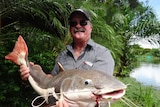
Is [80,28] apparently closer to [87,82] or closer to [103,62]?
[103,62]

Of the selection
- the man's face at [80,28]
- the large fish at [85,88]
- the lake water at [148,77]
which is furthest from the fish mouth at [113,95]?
the lake water at [148,77]

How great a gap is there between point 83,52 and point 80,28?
9.6 inches

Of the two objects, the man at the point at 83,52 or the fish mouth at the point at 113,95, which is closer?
the fish mouth at the point at 113,95

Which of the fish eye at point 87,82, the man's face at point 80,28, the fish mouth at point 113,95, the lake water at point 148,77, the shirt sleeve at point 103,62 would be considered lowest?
the lake water at point 148,77

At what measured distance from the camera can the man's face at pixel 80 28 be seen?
3.31m

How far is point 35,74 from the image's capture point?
3.44 m

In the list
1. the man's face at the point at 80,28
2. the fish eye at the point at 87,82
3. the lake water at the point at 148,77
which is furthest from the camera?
the lake water at the point at 148,77

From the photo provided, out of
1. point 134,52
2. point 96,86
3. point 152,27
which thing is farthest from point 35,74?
point 134,52

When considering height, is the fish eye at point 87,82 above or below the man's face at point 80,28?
below

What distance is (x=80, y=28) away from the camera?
10.8ft

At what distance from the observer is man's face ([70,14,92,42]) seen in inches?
130

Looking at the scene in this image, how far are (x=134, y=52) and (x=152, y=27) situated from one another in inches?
119

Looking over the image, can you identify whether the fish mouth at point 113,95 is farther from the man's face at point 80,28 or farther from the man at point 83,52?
the man's face at point 80,28

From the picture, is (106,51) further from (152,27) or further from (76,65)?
(152,27)
